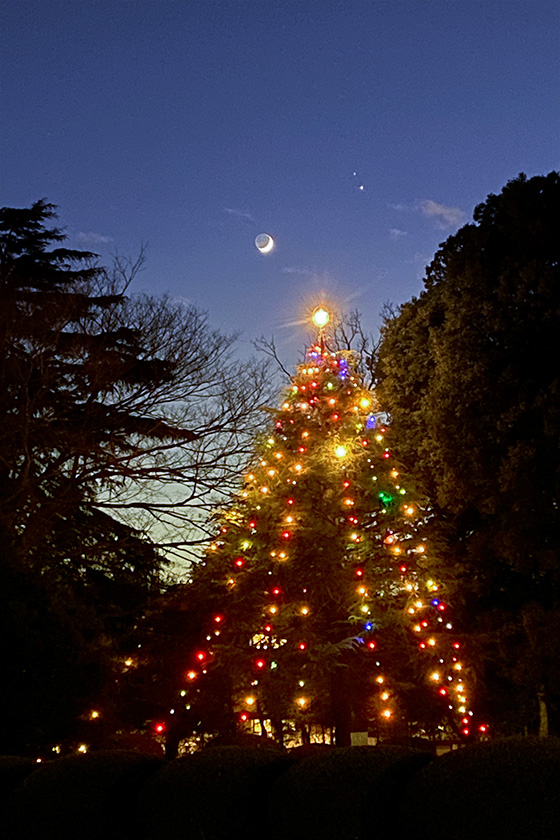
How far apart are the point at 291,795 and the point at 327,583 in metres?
7.91

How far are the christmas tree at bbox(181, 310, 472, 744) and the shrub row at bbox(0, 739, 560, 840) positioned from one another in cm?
687

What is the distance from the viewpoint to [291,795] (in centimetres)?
384

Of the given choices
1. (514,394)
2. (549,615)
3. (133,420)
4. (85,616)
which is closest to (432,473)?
(514,394)

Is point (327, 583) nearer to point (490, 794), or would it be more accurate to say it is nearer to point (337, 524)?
point (337, 524)

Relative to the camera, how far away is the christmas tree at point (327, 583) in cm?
1146

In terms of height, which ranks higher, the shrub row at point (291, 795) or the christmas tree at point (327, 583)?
the christmas tree at point (327, 583)

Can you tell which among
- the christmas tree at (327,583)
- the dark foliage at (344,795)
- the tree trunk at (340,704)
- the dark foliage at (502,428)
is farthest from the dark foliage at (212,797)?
the dark foliage at (502,428)

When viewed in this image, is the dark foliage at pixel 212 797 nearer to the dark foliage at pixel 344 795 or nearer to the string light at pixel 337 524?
the dark foliage at pixel 344 795

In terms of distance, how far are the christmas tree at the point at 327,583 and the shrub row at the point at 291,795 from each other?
6.87 m

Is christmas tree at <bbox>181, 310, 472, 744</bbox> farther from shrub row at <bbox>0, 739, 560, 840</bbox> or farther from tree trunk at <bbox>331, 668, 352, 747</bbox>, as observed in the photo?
Result: shrub row at <bbox>0, 739, 560, 840</bbox>

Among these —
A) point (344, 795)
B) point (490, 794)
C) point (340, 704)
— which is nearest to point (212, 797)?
point (344, 795)

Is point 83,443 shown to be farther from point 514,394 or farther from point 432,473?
point 514,394

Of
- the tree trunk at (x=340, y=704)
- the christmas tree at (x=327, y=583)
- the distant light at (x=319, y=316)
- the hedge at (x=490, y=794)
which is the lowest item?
the hedge at (x=490, y=794)

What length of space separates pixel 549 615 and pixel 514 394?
12.6 feet
